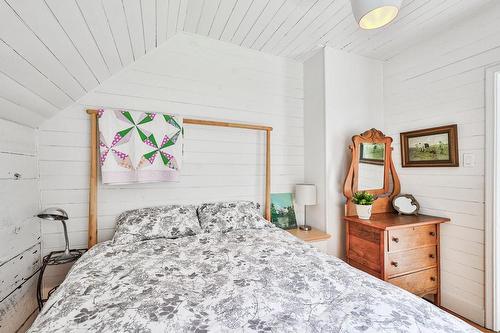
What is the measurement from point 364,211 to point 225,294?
166 centimetres

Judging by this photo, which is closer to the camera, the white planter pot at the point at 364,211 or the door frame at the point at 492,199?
the door frame at the point at 492,199

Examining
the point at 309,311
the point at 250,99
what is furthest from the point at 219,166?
the point at 309,311

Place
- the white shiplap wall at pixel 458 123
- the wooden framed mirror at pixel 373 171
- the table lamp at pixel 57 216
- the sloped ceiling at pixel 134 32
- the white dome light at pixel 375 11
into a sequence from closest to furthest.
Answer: the sloped ceiling at pixel 134 32 → the white dome light at pixel 375 11 → the table lamp at pixel 57 216 → the white shiplap wall at pixel 458 123 → the wooden framed mirror at pixel 373 171

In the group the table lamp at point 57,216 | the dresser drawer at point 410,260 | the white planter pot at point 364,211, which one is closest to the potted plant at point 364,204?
the white planter pot at point 364,211

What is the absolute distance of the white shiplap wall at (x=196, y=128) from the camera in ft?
6.17

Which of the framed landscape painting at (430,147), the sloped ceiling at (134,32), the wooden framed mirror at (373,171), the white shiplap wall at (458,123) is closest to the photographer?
the sloped ceiling at (134,32)

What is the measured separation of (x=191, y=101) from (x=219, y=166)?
0.69 meters

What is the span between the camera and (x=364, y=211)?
2.18m

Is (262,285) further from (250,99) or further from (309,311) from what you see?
(250,99)

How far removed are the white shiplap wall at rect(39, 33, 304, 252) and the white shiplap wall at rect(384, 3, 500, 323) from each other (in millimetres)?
1209

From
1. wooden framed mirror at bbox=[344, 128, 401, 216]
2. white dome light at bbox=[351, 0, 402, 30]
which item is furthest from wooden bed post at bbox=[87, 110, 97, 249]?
wooden framed mirror at bbox=[344, 128, 401, 216]

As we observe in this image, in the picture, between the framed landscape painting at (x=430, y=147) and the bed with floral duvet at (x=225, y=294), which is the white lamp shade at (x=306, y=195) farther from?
the framed landscape painting at (x=430, y=147)

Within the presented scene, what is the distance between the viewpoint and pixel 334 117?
248 cm

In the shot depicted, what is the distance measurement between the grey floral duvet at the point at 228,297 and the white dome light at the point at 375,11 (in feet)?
4.97
